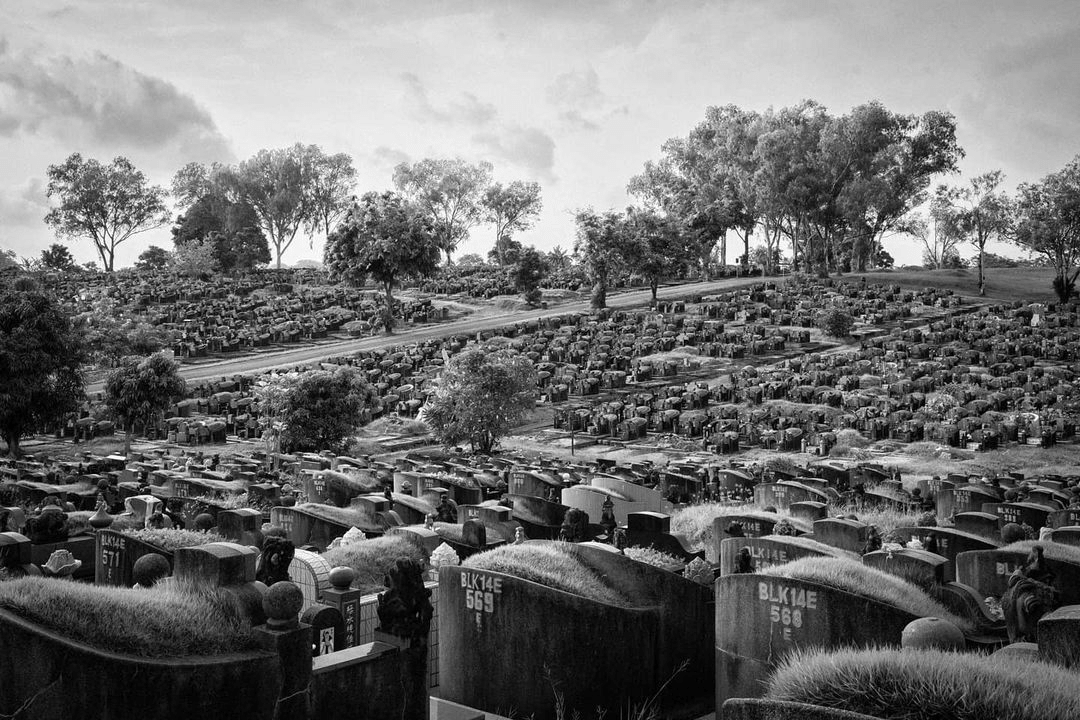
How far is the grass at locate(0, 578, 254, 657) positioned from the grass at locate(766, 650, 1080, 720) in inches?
175

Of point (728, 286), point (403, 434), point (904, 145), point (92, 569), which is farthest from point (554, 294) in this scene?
point (92, 569)

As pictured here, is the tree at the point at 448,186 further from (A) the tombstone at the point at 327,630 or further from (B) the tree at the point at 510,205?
(A) the tombstone at the point at 327,630

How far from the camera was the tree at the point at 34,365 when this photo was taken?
36125 millimetres

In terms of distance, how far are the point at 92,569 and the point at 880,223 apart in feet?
256

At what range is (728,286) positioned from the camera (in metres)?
76.2

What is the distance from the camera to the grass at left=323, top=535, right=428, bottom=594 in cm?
1320

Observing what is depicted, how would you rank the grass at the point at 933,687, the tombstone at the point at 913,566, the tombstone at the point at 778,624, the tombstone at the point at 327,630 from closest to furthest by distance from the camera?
the grass at the point at 933,687
the tombstone at the point at 778,624
the tombstone at the point at 327,630
the tombstone at the point at 913,566

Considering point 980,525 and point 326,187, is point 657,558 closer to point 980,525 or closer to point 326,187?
point 980,525

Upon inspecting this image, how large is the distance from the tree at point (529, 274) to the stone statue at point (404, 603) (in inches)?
2534

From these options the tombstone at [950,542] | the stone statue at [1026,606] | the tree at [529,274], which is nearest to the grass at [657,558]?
the tombstone at [950,542]

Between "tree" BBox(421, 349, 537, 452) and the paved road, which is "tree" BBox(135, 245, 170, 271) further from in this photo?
"tree" BBox(421, 349, 537, 452)

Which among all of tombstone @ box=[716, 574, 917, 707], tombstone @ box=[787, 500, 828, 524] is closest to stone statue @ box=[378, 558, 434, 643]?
tombstone @ box=[716, 574, 917, 707]

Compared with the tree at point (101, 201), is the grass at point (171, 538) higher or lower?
lower

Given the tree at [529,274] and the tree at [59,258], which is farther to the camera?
the tree at [59,258]
